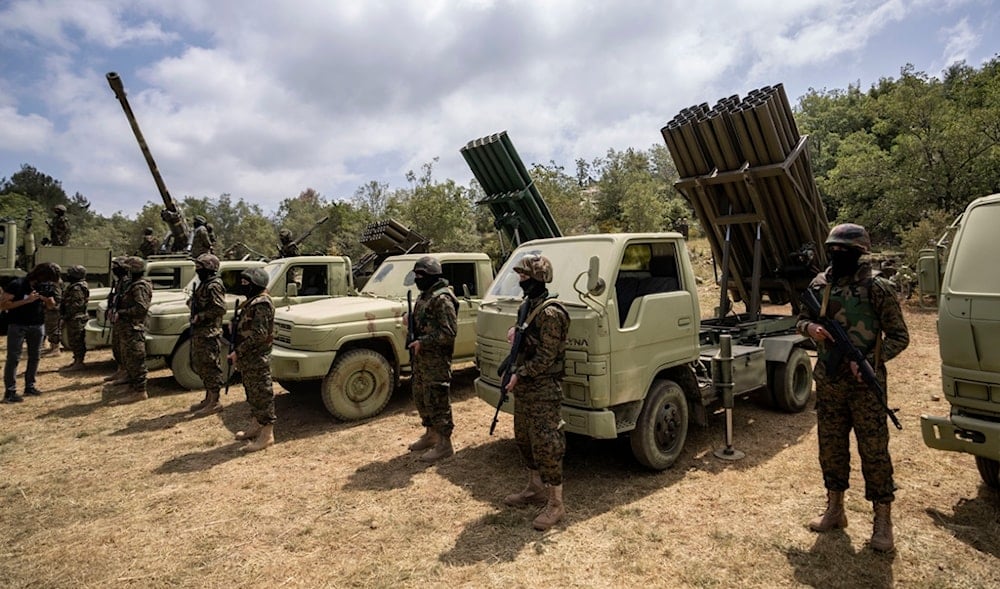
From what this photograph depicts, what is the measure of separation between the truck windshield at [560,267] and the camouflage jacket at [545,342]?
2.51ft

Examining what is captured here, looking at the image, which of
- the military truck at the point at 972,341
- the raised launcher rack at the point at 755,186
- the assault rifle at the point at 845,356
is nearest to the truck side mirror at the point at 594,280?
the assault rifle at the point at 845,356

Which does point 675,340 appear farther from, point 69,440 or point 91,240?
point 91,240

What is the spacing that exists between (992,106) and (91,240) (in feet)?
157

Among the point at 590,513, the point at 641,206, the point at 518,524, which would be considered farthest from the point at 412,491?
the point at 641,206

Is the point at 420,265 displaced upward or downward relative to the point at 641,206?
downward

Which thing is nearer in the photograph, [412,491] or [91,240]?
[412,491]

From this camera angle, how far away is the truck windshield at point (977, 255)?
3504mm

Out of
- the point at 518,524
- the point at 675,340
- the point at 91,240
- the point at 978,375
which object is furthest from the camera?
the point at 91,240

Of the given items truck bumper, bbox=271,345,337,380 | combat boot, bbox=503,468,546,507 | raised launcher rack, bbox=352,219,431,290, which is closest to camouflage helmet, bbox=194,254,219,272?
truck bumper, bbox=271,345,337,380

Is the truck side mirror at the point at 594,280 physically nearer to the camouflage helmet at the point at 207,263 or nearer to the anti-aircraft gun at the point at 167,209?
the camouflage helmet at the point at 207,263

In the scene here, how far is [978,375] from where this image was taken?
346 centimetres

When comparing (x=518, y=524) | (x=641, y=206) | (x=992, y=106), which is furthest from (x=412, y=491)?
(x=641, y=206)

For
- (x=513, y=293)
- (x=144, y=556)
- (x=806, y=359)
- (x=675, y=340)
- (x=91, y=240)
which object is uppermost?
(x=91, y=240)

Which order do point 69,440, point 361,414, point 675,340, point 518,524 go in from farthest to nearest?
point 361,414
point 69,440
point 675,340
point 518,524
